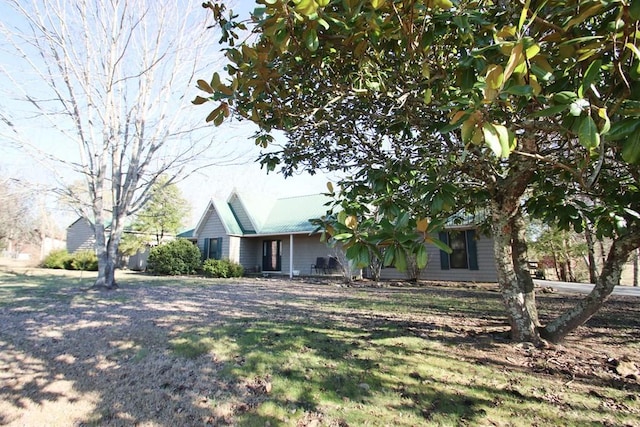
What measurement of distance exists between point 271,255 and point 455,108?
18735 millimetres

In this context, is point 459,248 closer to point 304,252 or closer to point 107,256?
point 304,252

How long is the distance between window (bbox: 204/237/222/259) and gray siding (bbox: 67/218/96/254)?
1190cm

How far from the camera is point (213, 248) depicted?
19500mm

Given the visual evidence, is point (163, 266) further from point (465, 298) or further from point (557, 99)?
point (557, 99)

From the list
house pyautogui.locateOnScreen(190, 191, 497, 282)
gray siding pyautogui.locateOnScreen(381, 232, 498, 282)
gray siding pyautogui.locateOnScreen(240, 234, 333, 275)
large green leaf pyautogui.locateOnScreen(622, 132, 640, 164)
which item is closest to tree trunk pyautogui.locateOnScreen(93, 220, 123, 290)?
house pyautogui.locateOnScreen(190, 191, 497, 282)

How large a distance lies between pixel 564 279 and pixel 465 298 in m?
11.5

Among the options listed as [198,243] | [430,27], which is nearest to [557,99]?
[430,27]

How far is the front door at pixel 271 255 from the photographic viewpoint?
64.0 ft

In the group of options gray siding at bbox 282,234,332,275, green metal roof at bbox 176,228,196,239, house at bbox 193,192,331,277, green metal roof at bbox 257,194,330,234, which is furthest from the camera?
green metal roof at bbox 176,228,196,239

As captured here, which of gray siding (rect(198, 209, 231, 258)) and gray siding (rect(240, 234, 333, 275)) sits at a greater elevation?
gray siding (rect(198, 209, 231, 258))

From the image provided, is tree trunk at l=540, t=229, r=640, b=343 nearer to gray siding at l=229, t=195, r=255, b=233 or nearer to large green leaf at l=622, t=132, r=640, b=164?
large green leaf at l=622, t=132, r=640, b=164

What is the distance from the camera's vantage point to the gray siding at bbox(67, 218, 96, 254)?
25.6 m

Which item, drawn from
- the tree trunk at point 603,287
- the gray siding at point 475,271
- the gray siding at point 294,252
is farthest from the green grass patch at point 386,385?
the gray siding at point 294,252

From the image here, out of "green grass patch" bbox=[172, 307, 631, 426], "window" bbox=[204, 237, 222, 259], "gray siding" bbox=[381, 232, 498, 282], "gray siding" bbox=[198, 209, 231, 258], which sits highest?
"gray siding" bbox=[198, 209, 231, 258]
